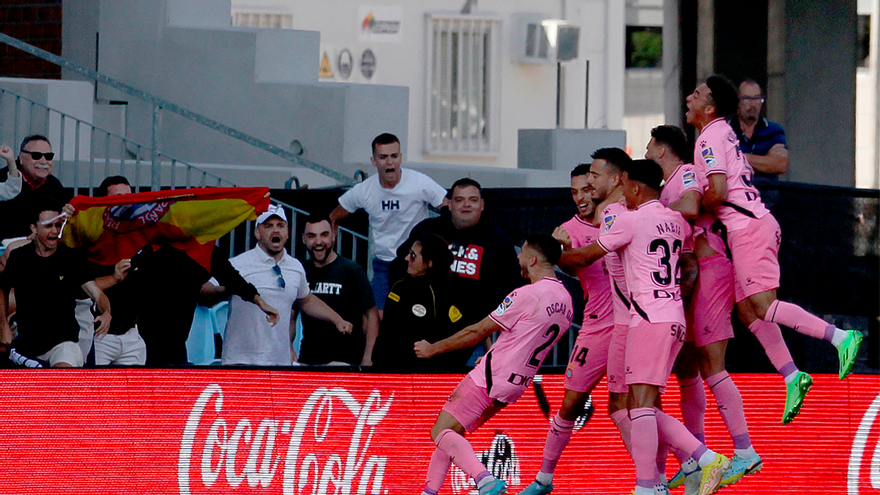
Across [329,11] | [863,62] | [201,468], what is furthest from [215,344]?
[863,62]

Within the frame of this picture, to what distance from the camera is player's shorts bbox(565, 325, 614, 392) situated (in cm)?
905

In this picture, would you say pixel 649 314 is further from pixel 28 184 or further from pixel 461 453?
pixel 28 184

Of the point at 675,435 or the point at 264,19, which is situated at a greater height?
the point at 264,19

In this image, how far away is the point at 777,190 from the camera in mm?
11039

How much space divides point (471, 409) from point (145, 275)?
3.24 meters

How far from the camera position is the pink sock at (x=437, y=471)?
9195mm

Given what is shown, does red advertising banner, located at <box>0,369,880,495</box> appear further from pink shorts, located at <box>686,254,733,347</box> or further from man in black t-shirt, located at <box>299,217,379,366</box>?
pink shorts, located at <box>686,254,733,347</box>

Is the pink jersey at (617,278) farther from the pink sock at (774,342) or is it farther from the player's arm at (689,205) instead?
the pink sock at (774,342)

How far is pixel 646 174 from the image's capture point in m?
8.73

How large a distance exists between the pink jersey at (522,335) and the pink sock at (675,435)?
37.6 inches

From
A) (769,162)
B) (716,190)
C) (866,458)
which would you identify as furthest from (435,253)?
(866,458)

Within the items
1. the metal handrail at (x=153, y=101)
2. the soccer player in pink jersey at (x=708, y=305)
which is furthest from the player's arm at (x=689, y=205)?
the metal handrail at (x=153, y=101)

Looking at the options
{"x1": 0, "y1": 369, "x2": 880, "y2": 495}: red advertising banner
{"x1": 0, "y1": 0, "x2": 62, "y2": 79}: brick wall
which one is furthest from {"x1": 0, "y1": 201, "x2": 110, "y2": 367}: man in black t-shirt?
{"x1": 0, "y1": 0, "x2": 62, "y2": 79}: brick wall

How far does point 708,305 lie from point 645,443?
1085 millimetres
